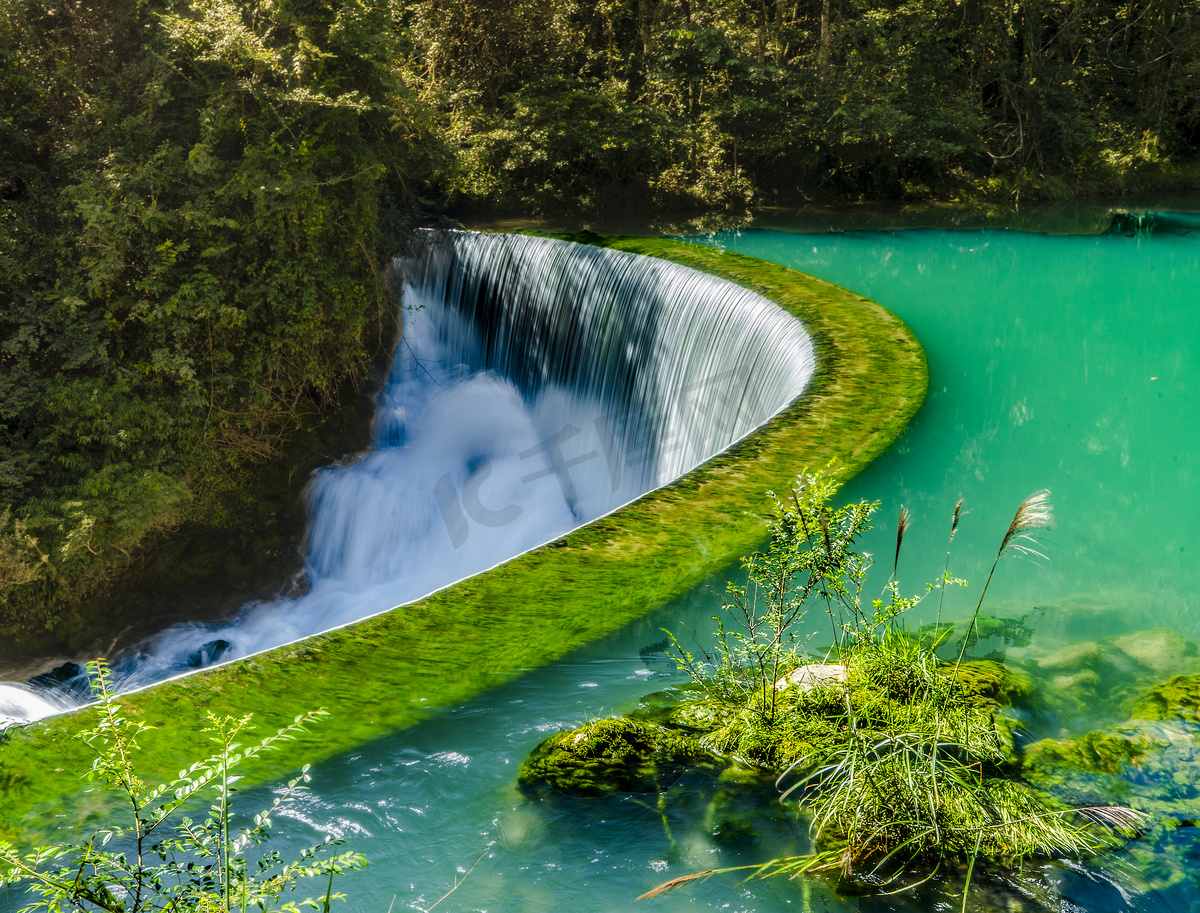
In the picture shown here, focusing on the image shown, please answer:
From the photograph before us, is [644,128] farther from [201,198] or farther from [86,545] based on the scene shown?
[86,545]

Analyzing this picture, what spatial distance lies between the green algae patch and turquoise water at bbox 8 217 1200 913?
0.42 feet

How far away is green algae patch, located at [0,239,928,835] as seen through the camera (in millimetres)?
3160

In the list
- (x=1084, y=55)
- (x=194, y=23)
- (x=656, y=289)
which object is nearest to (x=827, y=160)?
→ (x=1084, y=55)

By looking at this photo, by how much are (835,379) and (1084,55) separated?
1843 cm

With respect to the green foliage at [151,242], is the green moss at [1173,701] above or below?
below

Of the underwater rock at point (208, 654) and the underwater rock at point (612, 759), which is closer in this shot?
the underwater rock at point (612, 759)

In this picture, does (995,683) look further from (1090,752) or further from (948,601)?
(948,601)

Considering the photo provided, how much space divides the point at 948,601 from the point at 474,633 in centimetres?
Result: 238

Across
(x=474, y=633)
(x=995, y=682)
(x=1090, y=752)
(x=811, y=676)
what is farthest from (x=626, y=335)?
(x=1090, y=752)

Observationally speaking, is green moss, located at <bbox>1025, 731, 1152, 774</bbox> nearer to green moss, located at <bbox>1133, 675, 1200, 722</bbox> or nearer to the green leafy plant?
the green leafy plant

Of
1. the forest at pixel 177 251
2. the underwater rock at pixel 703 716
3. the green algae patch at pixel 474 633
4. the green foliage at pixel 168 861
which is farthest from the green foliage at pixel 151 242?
the underwater rock at pixel 703 716

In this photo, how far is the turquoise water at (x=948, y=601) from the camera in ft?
9.00

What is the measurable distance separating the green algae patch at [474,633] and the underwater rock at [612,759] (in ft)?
1.85

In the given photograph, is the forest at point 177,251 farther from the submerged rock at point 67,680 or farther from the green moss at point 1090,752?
the green moss at point 1090,752
